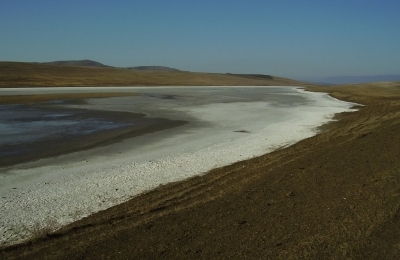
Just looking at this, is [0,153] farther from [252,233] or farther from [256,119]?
[256,119]

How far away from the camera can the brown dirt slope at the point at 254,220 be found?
5.81 meters

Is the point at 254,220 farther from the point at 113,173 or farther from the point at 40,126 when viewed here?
the point at 40,126

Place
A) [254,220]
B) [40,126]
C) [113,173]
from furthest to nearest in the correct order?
[40,126] < [113,173] < [254,220]

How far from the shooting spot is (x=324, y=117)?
25.5 metres

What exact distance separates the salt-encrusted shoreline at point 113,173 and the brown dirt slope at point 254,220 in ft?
2.14

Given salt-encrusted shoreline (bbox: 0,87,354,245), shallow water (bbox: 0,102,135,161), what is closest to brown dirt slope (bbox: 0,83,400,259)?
salt-encrusted shoreline (bbox: 0,87,354,245)

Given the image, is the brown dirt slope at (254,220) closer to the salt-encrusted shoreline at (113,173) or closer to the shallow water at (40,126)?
the salt-encrusted shoreline at (113,173)

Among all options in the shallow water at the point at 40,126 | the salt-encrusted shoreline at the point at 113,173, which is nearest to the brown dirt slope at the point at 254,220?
the salt-encrusted shoreline at the point at 113,173

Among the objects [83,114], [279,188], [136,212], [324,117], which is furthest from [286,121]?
[136,212]

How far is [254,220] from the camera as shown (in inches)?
272

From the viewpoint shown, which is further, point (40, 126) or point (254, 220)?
point (40, 126)

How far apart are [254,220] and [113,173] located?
5.17 metres

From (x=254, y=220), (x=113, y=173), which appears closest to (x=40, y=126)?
(x=113, y=173)

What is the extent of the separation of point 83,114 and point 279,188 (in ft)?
64.4
